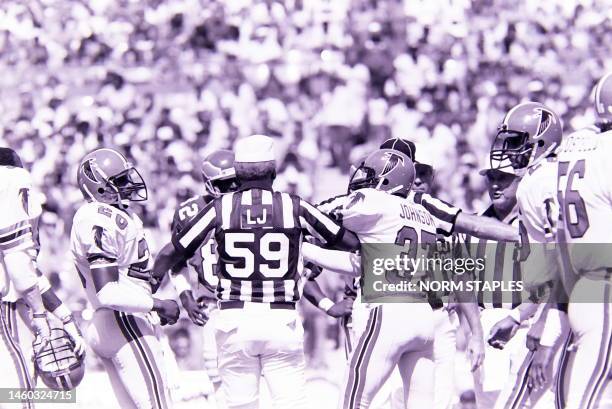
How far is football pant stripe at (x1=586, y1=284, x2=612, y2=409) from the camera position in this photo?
12.5 ft

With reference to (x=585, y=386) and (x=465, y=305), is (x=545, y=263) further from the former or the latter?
(x=465, y=305)

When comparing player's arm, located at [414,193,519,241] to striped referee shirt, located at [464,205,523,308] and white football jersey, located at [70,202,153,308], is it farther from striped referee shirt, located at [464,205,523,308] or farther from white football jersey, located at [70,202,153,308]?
white football jersey, located at [70,202,153,308]

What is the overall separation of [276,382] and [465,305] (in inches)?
53.8

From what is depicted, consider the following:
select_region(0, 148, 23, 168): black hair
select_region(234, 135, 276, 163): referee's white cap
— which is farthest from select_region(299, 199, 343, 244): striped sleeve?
select_region(0, 148, 23, 168): black hair

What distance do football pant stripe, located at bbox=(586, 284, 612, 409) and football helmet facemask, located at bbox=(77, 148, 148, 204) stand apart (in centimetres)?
229

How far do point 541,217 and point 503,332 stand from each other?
0.63 metres

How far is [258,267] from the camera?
4.44 m

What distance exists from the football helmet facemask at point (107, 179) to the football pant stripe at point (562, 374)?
84.6 inches

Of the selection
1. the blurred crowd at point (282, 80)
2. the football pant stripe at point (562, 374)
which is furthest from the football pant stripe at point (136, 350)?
the blurred crowd at point (282, 80)

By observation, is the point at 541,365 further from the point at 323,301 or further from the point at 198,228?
the point at 323,301

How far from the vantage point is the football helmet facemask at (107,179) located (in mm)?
4934

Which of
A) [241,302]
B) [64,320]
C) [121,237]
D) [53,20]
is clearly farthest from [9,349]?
[53,20]

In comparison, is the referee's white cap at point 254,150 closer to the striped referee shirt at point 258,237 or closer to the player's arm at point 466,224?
the striped referee shirt at point 258,237

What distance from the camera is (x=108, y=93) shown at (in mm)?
11852
